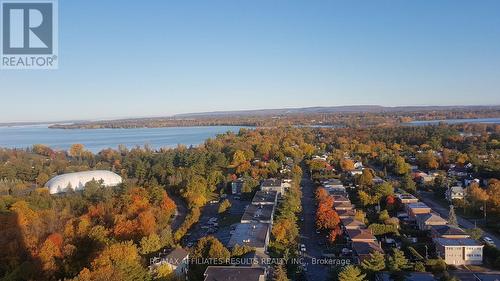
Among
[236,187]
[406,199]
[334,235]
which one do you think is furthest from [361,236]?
[236,187]

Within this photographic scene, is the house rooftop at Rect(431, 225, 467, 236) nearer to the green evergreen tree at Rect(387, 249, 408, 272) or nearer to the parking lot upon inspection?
the green evergreen tree at Rect(387, 249, 408, 272)

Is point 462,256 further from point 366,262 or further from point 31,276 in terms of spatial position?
point 31,276

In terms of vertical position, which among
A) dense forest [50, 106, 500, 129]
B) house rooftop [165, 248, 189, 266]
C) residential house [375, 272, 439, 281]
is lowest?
residential house [375, 272, 439, 281]

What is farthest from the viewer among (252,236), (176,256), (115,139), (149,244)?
(115,139)

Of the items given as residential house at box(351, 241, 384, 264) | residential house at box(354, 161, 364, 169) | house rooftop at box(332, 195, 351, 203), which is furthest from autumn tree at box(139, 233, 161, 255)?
residential house at box(354, 161, 364, 169)

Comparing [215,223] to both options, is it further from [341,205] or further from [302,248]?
[341,205]

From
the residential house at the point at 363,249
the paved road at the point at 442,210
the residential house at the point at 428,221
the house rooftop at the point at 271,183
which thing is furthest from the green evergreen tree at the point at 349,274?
the house rooftop at the point at 271,183
